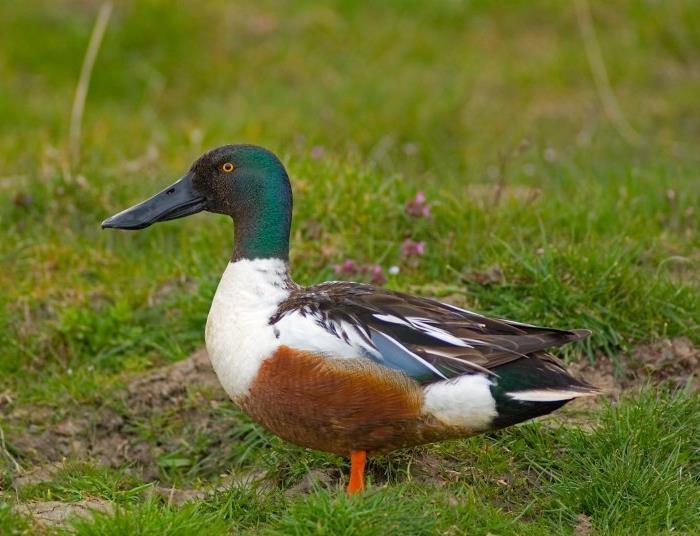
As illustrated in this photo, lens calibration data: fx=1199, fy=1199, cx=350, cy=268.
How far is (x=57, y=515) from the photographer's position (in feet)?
11.7

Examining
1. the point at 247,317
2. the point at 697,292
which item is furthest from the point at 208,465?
the point at 697,292

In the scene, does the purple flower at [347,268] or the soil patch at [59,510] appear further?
the purple flower at [347,268]

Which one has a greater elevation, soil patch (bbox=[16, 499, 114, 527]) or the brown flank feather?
the brown flank feather

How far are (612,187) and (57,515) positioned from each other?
3.47 m

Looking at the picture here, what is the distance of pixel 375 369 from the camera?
3678 mm

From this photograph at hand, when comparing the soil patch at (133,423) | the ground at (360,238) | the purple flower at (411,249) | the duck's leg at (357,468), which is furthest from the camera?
the purple flower at (411,249)

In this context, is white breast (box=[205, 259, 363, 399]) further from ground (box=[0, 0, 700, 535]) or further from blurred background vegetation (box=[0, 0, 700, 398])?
blurred background vegetation (box=[0, 0, 700, 398])

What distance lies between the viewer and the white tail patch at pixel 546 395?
3.60 meters

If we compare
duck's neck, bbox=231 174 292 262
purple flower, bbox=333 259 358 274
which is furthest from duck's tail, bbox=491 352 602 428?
purple flower, bbox=333 259 358 274

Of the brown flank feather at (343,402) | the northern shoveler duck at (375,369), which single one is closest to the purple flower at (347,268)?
the northern shoveler duck at (375,369)

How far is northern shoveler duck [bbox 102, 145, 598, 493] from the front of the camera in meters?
3.65

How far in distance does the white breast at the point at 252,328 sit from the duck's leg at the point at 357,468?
319mm

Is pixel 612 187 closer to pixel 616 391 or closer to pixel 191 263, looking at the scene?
pixel 616 391

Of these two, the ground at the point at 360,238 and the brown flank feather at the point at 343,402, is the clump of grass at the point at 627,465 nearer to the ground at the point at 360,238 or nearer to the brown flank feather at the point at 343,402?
the ground at the point at 360,238
